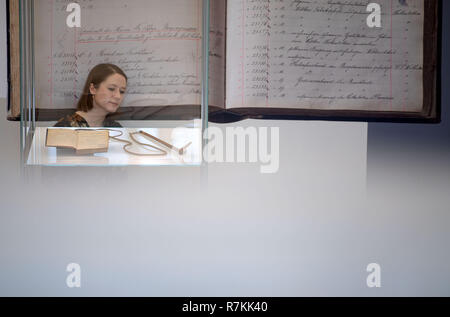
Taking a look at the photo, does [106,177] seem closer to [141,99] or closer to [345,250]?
[141,99]

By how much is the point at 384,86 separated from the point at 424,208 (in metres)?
0.24

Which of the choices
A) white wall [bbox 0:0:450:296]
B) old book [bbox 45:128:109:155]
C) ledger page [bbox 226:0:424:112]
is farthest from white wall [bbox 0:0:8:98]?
ledger page [bbox 226:0:424:112]

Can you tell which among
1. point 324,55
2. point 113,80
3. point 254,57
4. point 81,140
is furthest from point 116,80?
point 324,55

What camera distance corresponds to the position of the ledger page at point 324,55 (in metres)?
0.70

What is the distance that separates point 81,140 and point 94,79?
105 mm

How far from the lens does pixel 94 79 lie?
2.23ft

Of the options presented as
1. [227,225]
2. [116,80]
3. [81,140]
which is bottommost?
[227,225]

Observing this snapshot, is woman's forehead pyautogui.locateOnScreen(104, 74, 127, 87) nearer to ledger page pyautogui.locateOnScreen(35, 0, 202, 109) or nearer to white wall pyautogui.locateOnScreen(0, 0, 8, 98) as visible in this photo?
ledger page pyautogui.locateOnScreen(35, 0, 202, 109)

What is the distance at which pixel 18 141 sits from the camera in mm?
725

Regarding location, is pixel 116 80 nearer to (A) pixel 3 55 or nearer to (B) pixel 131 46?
(B) pixel 131 46

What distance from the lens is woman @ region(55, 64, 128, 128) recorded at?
672 millimetres

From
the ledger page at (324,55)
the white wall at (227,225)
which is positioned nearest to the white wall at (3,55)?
the white wall at (227,225)

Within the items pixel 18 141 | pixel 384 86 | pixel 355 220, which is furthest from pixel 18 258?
pixel 384 86

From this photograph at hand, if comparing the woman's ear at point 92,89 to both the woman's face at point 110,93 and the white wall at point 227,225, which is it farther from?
the white wall at point 227,225
